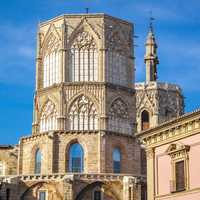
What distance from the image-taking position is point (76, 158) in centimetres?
7300

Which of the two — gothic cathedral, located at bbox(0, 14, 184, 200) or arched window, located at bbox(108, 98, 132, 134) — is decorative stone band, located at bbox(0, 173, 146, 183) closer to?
gothic cathedral, located at bbox(0, 14, 184, 200)

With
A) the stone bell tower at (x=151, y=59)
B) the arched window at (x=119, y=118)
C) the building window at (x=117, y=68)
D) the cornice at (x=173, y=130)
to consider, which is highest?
the stone bell tower at (x=151, y=59)

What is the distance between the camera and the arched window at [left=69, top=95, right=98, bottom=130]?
7425 centimetres

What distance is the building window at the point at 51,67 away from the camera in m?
76.7

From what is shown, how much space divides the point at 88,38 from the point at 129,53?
5.17 meters

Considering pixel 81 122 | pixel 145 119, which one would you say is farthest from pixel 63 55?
pixel 145 119

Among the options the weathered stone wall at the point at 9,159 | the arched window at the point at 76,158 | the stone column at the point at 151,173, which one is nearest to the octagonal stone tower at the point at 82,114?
the arched window at the point at 76,158

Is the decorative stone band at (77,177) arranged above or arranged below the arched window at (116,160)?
below

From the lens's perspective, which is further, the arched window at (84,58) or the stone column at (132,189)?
the arched window at (84,58)

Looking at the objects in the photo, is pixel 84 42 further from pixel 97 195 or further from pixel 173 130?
pixel 173 130

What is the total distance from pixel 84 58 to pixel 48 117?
7559 millimetres

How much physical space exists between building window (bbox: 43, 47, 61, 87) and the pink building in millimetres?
30960

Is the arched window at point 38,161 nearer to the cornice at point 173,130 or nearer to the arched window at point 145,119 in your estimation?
the arched window at point 145,119

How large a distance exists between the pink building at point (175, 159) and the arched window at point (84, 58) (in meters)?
29.6
